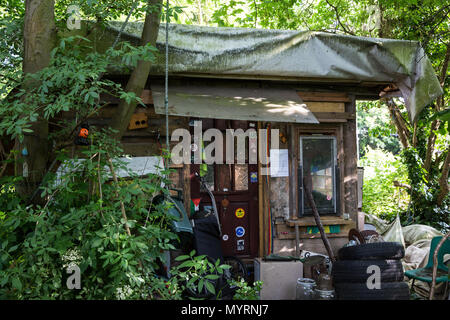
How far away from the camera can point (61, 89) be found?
364 centimetres

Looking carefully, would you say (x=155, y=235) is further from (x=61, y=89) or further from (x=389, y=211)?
(x=389, y=211)

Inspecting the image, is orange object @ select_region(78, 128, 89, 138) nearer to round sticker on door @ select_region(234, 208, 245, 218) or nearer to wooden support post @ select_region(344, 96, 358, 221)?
round sticker on door @ select_region(234, 208, 245, 218)

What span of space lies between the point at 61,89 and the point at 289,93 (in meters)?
3.39

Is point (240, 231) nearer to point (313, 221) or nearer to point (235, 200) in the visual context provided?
point (235, 200)

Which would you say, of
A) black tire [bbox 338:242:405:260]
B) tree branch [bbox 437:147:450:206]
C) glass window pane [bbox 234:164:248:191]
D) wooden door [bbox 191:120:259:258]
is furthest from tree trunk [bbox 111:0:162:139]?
tree branch [bbox 437:147:450:206]

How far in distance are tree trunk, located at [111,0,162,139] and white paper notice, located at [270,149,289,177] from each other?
266 centimetres

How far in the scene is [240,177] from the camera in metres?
6.16

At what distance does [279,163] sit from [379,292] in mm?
2384

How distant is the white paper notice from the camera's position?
19.9 ft

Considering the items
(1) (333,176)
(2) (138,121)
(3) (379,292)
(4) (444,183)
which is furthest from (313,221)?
(4) (444,183)

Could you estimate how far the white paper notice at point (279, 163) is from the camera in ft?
19.9
